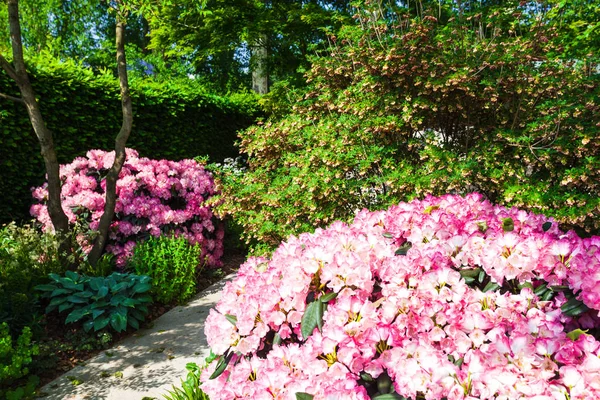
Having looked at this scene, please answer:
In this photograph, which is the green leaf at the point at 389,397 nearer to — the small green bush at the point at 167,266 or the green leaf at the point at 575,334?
the green leaf at the point at 575,334

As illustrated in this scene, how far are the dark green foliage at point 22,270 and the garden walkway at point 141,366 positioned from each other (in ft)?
2.58

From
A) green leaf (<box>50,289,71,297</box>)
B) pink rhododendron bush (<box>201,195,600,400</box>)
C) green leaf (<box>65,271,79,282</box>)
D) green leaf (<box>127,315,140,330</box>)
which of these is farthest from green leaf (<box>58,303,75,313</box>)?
pink rhododendron bush (<box>201,195,600,400</box>)

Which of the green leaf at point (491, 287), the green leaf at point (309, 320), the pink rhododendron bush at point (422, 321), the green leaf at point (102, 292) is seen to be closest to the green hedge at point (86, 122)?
the green leaf at point (102, 292)

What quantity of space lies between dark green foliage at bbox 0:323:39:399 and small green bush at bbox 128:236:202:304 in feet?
5.35

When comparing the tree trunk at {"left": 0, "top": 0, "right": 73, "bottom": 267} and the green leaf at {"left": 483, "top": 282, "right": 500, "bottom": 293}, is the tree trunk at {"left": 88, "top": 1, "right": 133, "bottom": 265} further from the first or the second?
the green leaf at {"left": 483, "top": 282, "right": 500, "bottom": 293}

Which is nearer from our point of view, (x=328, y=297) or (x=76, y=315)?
(x=328, y=297)

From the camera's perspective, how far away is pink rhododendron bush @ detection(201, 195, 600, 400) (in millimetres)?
1229

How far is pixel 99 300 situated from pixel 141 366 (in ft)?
3.24

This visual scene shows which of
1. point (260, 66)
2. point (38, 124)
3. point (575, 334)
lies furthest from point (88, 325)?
point (260, 66)

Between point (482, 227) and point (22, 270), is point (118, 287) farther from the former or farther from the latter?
point (482, 227)

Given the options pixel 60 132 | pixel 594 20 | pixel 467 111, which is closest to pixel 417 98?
pixel 467 111

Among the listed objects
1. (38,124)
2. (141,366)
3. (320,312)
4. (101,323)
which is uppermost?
(38,124)

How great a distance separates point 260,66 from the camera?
43.3 ft

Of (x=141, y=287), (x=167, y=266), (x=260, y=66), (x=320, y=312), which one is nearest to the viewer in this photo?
(x=320, y=312)
